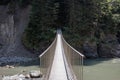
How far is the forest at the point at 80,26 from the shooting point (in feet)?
75.2

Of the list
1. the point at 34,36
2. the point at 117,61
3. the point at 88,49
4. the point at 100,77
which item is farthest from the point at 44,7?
the point at 100,77

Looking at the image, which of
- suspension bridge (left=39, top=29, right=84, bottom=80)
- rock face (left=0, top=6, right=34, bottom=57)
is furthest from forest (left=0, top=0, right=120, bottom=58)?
suspension bridge (left=39, top=29, right=84, bottom=80)

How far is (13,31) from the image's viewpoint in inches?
939

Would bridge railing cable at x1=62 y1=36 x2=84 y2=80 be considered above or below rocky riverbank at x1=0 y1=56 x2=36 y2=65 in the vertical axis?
above

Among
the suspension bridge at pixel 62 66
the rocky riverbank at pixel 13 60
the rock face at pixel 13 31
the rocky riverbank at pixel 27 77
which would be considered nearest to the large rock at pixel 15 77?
the rocky riverbank at pixel 27 77

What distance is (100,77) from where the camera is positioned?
16.8 meters

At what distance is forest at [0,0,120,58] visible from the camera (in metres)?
22.9

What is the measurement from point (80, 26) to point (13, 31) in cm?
486

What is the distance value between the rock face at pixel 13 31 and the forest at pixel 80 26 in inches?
22.3

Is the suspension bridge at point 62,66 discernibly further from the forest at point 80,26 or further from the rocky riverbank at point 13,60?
the forest at point 80,26

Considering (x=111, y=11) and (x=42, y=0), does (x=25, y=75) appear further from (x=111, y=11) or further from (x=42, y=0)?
(x=111, y=11)

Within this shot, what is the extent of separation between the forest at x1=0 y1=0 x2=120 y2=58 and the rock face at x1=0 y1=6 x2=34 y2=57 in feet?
1.86

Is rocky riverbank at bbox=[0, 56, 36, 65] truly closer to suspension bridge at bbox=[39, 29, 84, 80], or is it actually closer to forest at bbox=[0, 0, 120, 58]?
forest at bbox=[0, 0, 120, 58]

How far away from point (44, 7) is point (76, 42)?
11.0 feet
